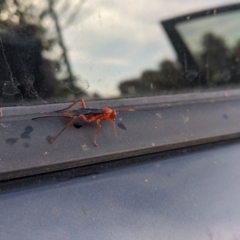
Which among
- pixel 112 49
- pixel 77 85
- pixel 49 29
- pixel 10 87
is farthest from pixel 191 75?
pixel 10 87

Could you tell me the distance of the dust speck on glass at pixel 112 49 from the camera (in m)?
1.35

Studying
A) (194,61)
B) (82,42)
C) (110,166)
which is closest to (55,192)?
(110,166)

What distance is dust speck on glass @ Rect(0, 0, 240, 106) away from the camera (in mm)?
1347

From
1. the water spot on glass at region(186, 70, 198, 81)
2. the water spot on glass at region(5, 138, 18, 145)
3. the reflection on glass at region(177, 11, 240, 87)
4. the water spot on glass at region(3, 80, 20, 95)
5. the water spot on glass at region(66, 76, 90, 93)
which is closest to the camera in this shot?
the water spot on glass at region(5, 138, 18, 145)

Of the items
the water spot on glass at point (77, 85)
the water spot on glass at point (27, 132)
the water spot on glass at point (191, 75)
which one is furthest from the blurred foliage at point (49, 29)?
the water spot on glass at point (191, 75)

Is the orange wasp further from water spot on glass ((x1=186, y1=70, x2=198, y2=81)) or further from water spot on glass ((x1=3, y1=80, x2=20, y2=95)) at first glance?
water spot on glass ((x1=186, y1=70, x2=198, y2=81))

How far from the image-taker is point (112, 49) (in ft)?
5.40

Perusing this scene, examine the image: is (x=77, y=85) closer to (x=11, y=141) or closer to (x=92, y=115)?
(x=92, y=115)

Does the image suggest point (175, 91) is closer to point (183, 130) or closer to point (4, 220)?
point (183, 130)

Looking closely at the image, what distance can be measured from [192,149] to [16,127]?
2.30 feet

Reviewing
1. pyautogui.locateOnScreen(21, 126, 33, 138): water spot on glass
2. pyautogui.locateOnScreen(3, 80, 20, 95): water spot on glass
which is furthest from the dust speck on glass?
pyautogui.locateOnScreen(21, 126, 33, 138): water spot on glass

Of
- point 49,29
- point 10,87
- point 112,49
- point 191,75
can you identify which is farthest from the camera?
point 191,75

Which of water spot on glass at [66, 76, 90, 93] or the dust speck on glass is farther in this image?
water spot on glass at [66, 76, 90, 93]

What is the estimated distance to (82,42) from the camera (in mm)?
1541
